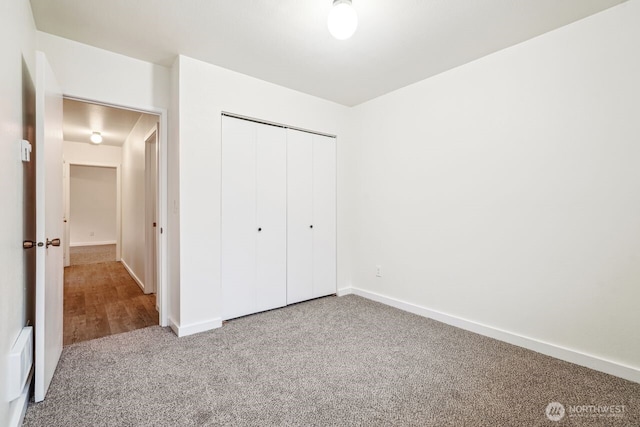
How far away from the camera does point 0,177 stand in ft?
4.31

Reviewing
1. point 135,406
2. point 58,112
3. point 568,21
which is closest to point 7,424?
point 135,406

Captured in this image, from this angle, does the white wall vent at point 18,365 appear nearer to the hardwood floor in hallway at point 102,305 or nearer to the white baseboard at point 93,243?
the hardwood floor in hallway at point 102,305

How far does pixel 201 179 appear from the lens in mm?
2742

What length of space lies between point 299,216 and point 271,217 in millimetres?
368

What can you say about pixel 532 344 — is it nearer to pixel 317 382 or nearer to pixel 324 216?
pixel 317 382

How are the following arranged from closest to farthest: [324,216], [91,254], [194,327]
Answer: [194,327]
[324,216]
[91,254]

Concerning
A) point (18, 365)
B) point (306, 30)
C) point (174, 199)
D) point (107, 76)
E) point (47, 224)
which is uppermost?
point (306, 30)

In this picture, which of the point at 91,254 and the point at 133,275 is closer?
the point at 133,275

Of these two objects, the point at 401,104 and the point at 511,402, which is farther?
the point at 401,104

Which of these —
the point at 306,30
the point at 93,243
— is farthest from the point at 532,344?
the point at 93,243

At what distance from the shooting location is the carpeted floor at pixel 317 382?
62.9 inches

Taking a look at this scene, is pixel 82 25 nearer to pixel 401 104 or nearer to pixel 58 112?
pixel 58 112

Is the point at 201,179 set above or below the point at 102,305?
above

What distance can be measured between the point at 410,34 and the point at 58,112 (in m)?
2.61
